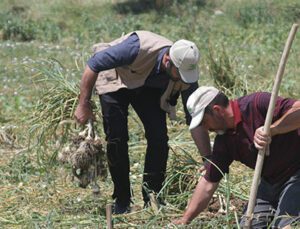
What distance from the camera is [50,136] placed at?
16.6ft

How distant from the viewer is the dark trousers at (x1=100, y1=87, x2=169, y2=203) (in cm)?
470

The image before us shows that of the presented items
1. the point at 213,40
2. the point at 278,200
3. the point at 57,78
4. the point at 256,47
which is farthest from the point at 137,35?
the point at 213,40

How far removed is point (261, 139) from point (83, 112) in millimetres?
1434

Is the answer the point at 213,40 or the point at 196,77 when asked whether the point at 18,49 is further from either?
the point at 196,77

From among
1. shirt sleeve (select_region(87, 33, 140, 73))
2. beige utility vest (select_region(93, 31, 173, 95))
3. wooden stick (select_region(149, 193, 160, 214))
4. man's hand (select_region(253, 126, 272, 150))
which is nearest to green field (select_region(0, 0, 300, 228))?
wooden stick (select_region(149, 193, 160, 214))

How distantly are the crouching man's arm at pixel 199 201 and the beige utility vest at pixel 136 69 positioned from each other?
2.95ft

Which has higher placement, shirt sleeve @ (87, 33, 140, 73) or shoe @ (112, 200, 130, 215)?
shirt sleeve @ (87, 33, 140, 73)

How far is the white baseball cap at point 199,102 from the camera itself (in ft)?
12.4

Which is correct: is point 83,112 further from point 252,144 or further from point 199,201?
point 252,144

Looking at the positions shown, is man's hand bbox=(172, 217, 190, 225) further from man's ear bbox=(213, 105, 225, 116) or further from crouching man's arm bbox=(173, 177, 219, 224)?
man's ear bbox=(213, 105, 225, 116)

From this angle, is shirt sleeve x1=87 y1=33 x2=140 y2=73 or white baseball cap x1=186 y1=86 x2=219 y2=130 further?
shirt sleeve x1=87 y1=33 x2=140 y2=73

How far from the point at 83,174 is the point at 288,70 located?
5.15 metres

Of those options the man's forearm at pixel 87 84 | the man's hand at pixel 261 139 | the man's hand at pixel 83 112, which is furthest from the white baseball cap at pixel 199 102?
the man's hand at pixel 83 112

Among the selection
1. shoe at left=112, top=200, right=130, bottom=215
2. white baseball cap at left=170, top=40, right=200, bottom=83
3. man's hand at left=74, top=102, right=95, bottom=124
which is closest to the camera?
white baseball cap at left=170, top=40, right=200, bottom=83
